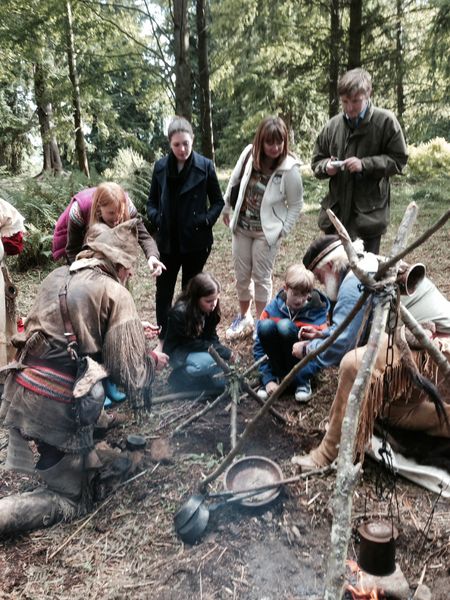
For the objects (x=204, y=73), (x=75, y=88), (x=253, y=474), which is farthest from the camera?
(x=75, y=88)

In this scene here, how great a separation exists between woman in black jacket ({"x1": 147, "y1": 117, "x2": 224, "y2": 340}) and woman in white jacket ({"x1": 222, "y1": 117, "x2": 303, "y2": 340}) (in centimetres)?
23

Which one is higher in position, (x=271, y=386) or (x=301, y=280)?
(x=301, y=280)

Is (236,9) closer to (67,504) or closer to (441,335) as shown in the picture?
(441,335)

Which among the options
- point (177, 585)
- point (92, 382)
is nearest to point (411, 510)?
point (177, 585)

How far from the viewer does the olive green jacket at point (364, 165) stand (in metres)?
3.66

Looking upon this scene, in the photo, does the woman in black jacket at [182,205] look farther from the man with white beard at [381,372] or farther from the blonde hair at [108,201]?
the man with white beard at [381,372]

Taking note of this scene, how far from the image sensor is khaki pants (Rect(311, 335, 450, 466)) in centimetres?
250

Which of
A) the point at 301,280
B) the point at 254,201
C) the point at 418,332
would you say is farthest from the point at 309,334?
the point at 254,201

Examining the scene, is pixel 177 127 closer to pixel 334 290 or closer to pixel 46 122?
pixel 334 290

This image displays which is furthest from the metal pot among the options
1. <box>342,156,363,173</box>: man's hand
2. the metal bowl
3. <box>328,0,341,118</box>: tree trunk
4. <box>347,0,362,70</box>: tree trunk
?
<box>328,0,341,118</box>: tree trunk

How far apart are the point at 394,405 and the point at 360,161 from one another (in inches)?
74.6

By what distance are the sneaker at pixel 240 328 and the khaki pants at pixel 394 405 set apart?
73.5 inches

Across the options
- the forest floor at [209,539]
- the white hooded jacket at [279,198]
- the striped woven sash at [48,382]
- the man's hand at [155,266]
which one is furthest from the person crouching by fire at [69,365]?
the white hooded jacket at [279,198]

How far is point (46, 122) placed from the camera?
44.5 ft
